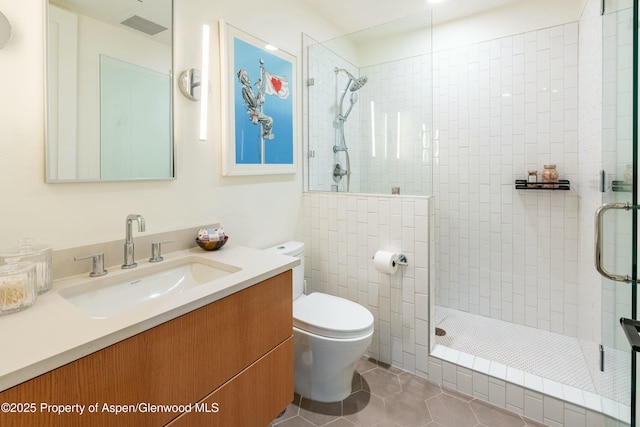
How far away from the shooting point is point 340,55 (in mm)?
2586

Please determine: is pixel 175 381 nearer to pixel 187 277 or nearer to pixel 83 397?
pixel 83 397

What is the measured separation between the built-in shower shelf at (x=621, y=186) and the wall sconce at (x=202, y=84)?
1.79 meters

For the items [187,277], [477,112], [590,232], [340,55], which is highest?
[340,55]

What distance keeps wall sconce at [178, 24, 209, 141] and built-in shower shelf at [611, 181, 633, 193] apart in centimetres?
179

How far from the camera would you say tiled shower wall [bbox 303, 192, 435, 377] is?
1.99 meters

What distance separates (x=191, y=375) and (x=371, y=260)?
141 centimetres

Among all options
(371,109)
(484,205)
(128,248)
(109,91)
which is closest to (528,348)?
(484,205)

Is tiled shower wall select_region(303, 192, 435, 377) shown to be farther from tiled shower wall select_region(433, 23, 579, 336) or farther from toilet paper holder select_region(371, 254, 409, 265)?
tiled shower wall select_region(433, 23, 579, 336)

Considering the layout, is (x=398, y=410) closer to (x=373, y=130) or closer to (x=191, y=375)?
(x=191, y=375)

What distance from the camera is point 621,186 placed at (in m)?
1.20

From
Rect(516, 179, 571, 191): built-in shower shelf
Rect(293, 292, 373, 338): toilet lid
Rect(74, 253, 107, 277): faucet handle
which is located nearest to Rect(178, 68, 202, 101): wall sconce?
Rect(74, 253, 107, 277): faucet handle

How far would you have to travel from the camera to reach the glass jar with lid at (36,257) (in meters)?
1.00

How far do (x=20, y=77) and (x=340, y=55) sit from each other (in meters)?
2.06

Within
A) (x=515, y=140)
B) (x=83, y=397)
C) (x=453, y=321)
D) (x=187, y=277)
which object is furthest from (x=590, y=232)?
(x=83, y=397)
